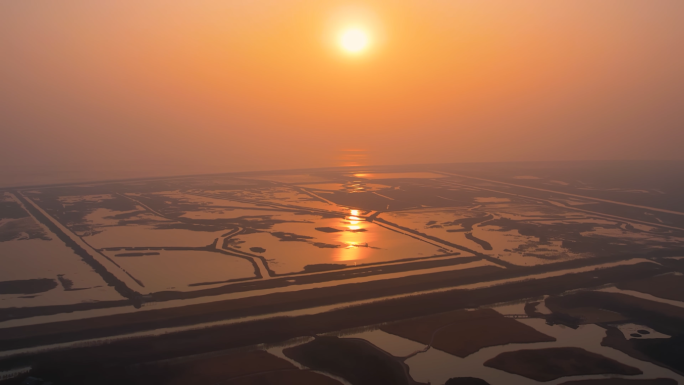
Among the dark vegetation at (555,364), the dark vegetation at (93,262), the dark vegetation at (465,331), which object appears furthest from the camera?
the dark vegetation at (93,262)

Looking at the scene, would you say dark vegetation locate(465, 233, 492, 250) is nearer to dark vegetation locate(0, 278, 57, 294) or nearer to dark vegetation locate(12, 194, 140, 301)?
dark vegetation locate(12, 194, 140, 301)

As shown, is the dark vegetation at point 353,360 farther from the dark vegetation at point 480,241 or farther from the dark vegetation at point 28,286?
the dark vegetation at point 480,241

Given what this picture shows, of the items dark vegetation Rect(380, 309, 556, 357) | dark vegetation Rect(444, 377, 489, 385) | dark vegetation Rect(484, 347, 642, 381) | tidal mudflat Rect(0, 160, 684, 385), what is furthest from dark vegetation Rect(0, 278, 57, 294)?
dark vegetation Rect(484, 347, 642, 381)

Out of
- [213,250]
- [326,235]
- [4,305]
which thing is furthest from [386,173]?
[4,305]

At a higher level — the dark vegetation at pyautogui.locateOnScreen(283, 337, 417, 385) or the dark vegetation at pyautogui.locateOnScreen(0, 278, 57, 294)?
the dark vegetation at pyautogui.locateOnScreen(0, 278, 57, 294)

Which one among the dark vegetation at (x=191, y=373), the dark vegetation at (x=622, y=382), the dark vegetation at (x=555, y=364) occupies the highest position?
the dark vegetation at (x=191, y=373)

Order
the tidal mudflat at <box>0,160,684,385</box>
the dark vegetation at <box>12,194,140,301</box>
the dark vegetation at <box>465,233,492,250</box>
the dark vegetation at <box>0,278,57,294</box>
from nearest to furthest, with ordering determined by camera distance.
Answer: the tidal mudflat at <box>0,160,684,385</box> → the dark vegetation at <box>0,278,57,294</box> → the dark vegetation at <box>12,194,140,301</box> → the dark vegetation at <box>465,233,492,250</box>

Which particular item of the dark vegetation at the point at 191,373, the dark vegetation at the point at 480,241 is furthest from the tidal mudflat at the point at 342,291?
the dark vegetation at the point at 480,241

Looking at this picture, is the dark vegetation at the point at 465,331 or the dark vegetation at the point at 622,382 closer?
the dark vegetation at the point at 622,382

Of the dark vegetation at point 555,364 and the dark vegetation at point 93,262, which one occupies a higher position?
the dark vegetation at point 93,262

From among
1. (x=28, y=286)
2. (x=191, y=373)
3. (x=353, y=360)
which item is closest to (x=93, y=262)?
(x=28, y=286)

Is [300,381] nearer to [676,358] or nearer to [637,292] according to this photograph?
[676,358]
